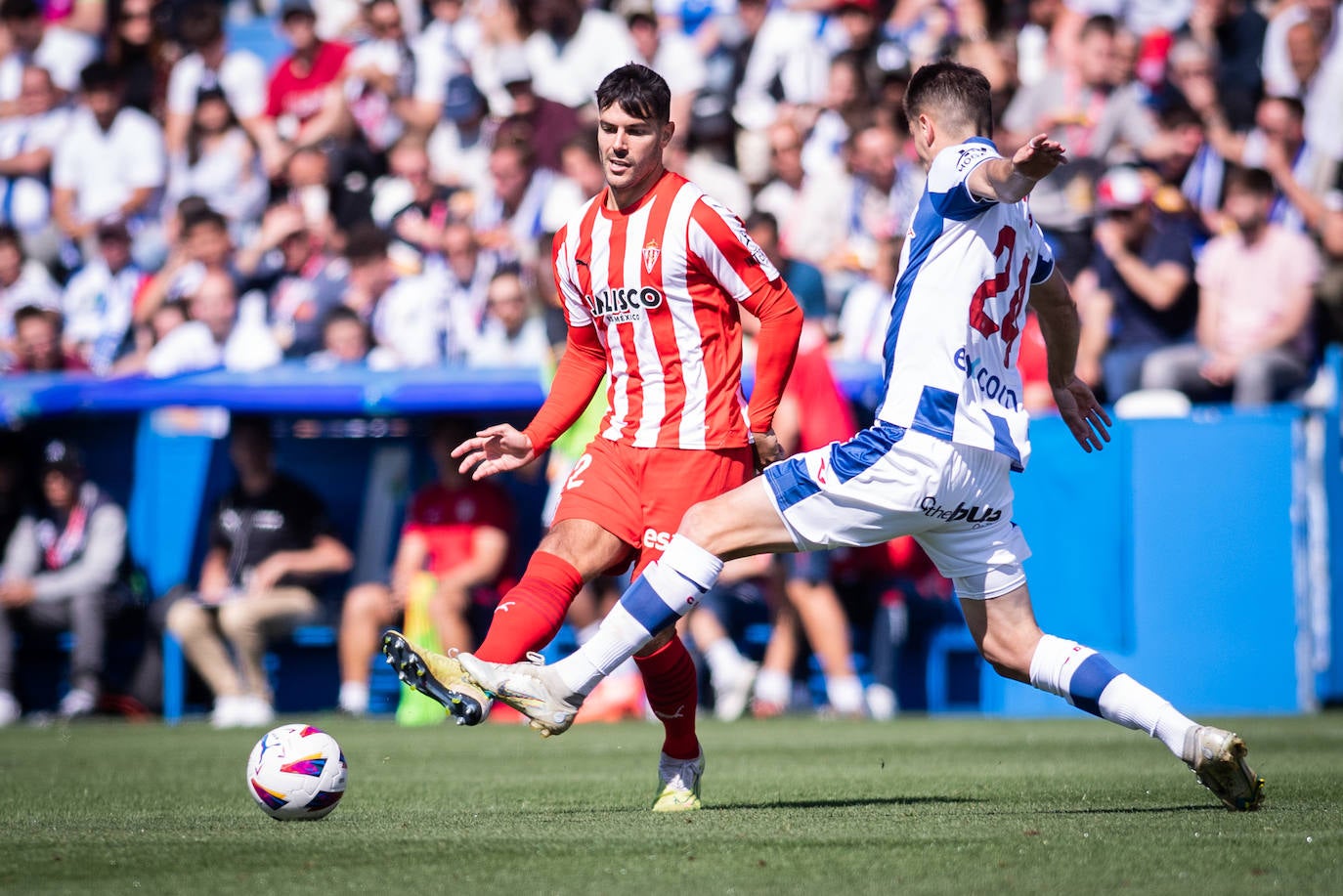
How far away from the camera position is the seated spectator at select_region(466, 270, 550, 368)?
13.2 meters

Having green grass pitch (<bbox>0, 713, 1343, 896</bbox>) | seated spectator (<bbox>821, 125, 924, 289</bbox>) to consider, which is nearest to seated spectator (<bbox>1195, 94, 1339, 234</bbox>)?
seated spectator (<bbox>821, 125, 924, 289</bbox>)

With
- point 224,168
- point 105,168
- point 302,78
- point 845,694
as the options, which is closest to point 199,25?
point 302,78

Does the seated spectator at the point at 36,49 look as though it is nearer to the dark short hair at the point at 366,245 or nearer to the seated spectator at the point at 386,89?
the seated spectator at the point at 386,89

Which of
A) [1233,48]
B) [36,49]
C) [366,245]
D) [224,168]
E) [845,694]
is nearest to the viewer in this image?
[845,694]

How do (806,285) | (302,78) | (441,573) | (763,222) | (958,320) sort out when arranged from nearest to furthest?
(958,320) → (763,222) → (806,285) → (441,573) → (302,78)

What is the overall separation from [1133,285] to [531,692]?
841cm

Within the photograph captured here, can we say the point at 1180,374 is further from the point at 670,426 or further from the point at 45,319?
the point at 45,319

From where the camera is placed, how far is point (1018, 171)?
4.93 m

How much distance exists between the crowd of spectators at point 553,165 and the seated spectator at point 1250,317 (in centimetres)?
2

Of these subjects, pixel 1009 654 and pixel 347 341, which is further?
pixel 347 341

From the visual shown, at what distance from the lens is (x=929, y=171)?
540 cm

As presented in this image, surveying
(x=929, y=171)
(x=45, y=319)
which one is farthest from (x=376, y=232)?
(x=929, y=171)

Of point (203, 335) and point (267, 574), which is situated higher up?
point (203, 335)

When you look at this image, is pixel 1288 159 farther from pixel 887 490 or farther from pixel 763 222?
pixel 887 490
